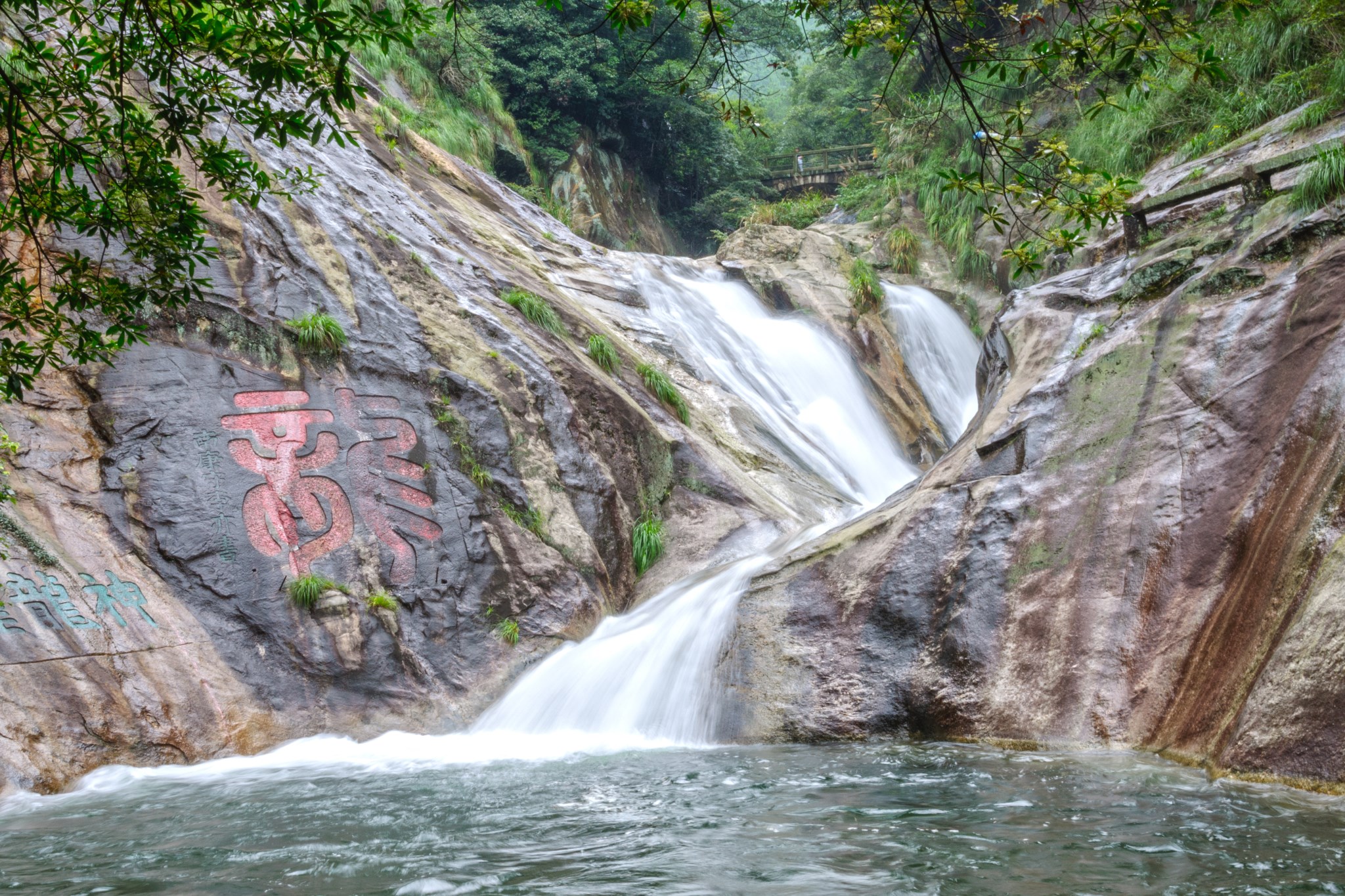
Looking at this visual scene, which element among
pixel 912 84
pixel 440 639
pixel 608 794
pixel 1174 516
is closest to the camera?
pixel 608 794

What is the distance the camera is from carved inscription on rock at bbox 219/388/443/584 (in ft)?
22.6

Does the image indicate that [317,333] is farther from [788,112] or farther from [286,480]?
[788,112]

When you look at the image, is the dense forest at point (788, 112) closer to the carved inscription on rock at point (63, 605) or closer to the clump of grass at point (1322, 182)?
the clump of grass at point (1322, 182)

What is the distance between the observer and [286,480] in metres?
7.05

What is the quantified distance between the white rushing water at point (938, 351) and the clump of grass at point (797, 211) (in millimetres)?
6323

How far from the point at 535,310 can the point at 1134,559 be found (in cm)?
658

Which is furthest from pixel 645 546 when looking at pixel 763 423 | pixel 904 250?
pixel 904 250

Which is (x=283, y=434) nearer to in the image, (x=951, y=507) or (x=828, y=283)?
(x=951, y=507)

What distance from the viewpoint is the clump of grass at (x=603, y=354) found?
9.92 metres

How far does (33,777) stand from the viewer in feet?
16.9

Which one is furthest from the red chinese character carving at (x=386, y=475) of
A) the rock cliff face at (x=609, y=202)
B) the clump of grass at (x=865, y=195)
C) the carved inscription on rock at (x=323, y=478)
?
the clump of grass at (x=865, y=195)

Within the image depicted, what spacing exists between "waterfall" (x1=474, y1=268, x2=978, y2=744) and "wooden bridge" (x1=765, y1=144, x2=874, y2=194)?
38.7ft

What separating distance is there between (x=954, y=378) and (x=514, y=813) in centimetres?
1178

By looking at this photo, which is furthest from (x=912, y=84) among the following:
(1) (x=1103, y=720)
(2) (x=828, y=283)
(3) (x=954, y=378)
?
(1) (x=1103, y=720)
